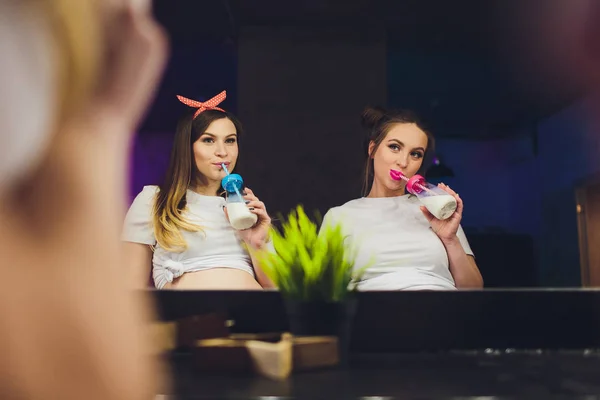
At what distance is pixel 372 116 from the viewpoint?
1937 mm

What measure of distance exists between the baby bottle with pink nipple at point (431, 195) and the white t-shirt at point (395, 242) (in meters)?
0.04

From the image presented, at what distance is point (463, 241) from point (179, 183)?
960 millimetres

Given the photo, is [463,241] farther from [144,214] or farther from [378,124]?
[144,214]

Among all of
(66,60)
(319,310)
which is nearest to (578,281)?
(319,310)

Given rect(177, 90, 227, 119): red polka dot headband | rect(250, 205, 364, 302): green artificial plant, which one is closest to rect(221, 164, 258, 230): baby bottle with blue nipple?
rect(177, 90, 227, 119): red polka dot headband

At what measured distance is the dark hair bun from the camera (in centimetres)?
193

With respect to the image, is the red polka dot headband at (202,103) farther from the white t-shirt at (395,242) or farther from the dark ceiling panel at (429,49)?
the white t-shirt at (395,242)

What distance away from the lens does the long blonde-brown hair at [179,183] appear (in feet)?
5.66

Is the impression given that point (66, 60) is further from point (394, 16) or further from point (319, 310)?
point (394, 16)

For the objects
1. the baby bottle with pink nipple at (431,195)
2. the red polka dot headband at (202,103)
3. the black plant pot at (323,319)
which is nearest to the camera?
the black plant pot at (323,319)

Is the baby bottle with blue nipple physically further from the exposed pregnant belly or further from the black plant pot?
the black plant pot

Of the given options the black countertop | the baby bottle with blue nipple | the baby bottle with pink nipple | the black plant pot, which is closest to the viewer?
the black countertop

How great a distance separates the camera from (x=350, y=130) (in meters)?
1.95

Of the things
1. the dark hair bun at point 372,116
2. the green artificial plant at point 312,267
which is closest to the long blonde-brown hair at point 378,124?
the dark hair bun at point 372,116
